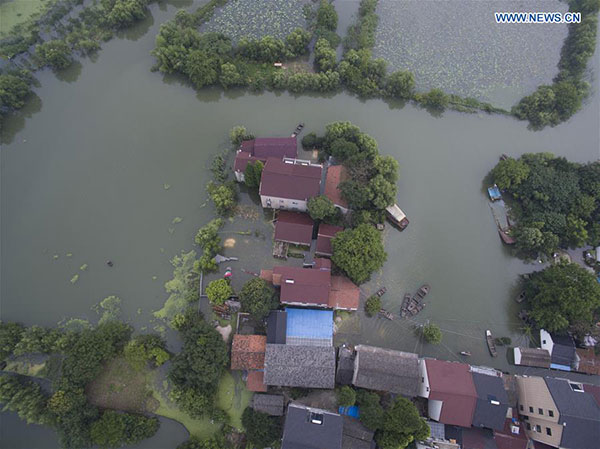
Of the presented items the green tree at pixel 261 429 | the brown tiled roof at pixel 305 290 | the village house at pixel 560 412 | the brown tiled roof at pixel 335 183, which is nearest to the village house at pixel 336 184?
the brown tiled roof at pixel 335 183

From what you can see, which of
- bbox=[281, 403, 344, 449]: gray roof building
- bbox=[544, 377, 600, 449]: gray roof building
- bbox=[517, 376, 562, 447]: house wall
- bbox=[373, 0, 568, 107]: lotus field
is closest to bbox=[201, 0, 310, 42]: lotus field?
bbox=[373, 0, 568, 107]: lotus field

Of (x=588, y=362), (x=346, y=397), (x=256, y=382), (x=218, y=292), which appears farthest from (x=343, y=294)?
(x=588, y=362)

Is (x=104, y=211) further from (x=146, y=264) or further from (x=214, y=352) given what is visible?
(x=214, y=352)

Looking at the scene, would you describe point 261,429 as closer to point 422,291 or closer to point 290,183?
point 422,291

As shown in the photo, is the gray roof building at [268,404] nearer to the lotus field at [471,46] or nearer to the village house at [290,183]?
the village house at [290,183]

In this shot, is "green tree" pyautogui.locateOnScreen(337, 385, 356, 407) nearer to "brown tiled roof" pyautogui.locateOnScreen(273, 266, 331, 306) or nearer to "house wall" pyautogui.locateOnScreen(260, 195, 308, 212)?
"brown tiled roof" pyautogui.locateOnScreen(273, 266, 331, 306)
